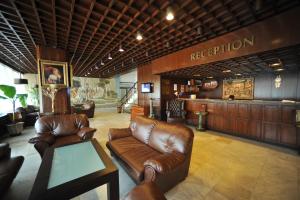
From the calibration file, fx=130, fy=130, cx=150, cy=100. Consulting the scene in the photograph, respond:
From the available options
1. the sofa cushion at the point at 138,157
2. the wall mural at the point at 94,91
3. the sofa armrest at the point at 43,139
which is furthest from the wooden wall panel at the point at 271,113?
the wall mural at the point at 94,91

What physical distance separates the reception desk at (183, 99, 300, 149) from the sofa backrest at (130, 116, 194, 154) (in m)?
3.31

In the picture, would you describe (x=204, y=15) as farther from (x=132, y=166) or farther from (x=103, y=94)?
(x=103, y=94)

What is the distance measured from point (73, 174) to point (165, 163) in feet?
3.69

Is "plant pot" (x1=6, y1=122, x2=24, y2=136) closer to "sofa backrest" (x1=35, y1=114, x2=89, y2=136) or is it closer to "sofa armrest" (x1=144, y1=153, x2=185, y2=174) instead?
"sofa backrest" (x1=35, y1=114, x2=89, y2=136)

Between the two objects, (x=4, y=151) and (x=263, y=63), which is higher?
(x=263, y=63)

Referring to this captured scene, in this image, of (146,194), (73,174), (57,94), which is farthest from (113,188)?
(57,94)

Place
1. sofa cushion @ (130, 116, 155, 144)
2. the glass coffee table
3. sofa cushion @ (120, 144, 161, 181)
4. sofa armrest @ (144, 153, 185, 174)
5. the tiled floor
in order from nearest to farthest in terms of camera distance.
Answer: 1. the glass coffee table
2. sofa armrest @ (144, 153, 185, 174)
3. sofa cushion @ (120, 144, 161, 181)
4. the tiled floor
5. sofa cushion @ (130, 116, 155, 144)

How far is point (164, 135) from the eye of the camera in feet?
7.69

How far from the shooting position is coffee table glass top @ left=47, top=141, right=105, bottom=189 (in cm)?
150

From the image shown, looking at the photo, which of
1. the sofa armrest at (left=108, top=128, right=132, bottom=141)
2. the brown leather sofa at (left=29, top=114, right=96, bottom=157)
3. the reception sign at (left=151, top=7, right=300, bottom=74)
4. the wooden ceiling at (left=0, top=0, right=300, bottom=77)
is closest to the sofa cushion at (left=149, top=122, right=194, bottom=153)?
the sofa armrest at (left=108, top=128, right=132, bottom=141)

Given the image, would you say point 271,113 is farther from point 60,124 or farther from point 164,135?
point 60,124

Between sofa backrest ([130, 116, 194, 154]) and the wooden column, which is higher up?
the wooden column

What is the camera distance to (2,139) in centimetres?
439

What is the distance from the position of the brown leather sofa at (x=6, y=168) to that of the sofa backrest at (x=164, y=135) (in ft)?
6.43
